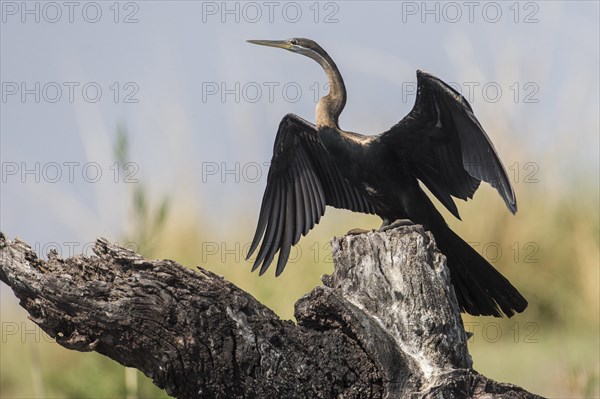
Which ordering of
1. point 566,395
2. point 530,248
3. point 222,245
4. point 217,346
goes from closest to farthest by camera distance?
1. point 217,346
2. point 566,395
3. point 222,245
4. point 530,248

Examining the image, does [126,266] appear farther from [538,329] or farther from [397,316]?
[538,329]

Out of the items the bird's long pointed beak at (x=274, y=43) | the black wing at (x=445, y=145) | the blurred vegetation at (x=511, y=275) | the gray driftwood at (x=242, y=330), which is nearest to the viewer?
the gray driftwood at (x=242, y=330)

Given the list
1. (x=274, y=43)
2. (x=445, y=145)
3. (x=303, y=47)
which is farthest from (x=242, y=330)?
(x=274, y=43)

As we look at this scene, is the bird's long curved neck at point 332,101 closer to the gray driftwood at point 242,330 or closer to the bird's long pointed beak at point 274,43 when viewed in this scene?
the bird's long pointed beak at point 274,43

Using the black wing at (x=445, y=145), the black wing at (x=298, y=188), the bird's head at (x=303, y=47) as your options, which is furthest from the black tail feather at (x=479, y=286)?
the bird's head at (x=303, y=47)

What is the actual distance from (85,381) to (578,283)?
4.63 m

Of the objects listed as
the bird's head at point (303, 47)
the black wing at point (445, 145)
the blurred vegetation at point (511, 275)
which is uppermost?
the bird's head at point (303, 47)

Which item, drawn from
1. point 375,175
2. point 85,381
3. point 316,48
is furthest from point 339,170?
point 85,381

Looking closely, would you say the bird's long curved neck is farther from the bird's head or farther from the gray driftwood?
the gray driftwood

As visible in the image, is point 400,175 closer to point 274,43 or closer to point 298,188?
point 298,188

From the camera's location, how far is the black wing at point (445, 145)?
5.18 metres

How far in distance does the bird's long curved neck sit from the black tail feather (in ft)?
2.89

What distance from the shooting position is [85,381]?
693 cm

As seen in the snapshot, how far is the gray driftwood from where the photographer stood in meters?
4.23
